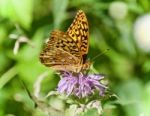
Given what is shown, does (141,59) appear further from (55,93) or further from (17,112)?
(55,93)

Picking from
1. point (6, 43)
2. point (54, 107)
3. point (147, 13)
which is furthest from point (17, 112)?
point (147, 13)

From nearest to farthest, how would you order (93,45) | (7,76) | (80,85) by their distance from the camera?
(80,85) → (7,76) → (93,45)

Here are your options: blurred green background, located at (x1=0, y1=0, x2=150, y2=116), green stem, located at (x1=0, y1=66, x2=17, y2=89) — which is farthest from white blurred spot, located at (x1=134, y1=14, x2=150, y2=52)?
green stem, located at (x1=0, y1=66, x2=17, y2=89)

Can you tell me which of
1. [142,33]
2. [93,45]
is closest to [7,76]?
[93,45]

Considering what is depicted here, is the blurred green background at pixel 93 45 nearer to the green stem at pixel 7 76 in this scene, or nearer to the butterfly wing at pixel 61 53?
the green stem at pixel 7 76

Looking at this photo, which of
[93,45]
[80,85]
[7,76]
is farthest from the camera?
[93,45]

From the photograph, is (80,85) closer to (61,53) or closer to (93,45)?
(61,53)
